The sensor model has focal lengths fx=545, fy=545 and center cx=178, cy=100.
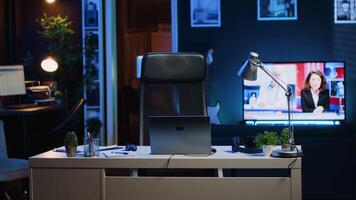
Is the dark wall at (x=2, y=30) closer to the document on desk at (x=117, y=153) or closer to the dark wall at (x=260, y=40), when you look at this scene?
the dark wall at (x=260, y=40)

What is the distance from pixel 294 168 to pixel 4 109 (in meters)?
3.38

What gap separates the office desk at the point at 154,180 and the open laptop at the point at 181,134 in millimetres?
69

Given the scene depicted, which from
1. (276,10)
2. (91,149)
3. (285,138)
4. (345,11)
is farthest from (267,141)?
(345,11)

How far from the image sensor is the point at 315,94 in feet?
18.2

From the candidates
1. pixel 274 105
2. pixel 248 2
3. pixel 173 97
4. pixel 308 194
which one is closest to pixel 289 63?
pixel 274 105

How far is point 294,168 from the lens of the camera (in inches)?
107

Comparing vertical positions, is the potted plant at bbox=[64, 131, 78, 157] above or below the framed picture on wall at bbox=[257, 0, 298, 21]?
below

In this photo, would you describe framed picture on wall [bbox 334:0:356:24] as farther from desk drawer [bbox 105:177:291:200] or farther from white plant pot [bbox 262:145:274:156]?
desk drawer [bbox 105:177:291:200]

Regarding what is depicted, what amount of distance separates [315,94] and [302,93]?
0.13 m

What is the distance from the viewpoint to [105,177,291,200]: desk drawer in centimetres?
272

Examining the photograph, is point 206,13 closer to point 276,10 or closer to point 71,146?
point 276,10

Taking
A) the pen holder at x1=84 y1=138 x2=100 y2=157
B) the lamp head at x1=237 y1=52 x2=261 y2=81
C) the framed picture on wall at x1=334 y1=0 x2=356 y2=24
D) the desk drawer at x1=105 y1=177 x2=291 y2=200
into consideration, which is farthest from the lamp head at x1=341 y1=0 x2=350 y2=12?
the pen holder at x1=84 y1=138 x2=100 y2=157

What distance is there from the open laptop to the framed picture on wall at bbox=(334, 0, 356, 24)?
3622mm

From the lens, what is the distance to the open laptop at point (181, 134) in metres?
2.83
